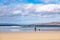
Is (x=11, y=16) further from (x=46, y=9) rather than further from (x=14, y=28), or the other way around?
(x=46, y=9)

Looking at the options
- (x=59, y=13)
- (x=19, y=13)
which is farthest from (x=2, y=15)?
(x=59, y=13)

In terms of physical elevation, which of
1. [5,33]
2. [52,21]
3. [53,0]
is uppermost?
[53,0]

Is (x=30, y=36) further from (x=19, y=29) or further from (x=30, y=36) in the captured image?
(x=19, y=29)

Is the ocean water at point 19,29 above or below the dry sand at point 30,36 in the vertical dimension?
above

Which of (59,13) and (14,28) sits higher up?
(59,13)

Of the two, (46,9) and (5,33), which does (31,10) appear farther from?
(5,33)

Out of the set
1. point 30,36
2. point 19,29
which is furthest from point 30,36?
point 19,29

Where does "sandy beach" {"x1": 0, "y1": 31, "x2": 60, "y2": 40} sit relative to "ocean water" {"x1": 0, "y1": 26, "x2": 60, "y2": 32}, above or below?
below

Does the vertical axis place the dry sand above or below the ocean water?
below

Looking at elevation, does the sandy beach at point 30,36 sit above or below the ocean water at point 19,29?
below
